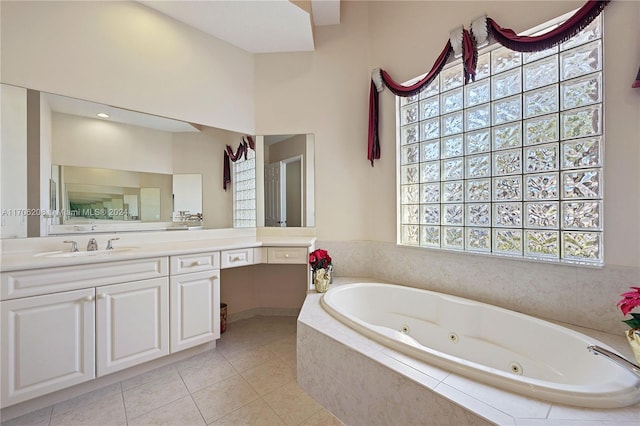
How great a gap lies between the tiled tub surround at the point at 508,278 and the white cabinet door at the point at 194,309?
1.16 metres

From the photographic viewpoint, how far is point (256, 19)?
7.17 ft

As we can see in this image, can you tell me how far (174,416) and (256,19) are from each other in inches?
112

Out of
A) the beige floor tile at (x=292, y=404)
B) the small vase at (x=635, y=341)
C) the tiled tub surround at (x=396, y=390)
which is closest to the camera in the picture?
the tiled tub surround at (x=396, y=390)

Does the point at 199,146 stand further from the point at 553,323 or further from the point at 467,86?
the point at 553,323

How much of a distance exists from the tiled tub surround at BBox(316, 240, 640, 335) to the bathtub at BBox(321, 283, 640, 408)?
0.16 metres

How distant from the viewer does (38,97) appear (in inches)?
66.7

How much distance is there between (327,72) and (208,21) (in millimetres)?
1131

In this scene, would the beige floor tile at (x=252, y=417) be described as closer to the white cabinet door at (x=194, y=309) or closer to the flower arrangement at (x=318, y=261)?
the white cabinet door at (x=194, y=309)

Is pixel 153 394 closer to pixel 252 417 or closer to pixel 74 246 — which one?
pixel 252 417

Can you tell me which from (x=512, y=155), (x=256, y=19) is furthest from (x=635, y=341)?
(x=256, y=19)

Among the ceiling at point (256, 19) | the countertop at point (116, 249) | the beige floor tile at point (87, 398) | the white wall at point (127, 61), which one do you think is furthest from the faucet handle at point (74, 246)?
the ceiling at point (256, 19)

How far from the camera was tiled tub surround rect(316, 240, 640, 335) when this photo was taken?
1393mm

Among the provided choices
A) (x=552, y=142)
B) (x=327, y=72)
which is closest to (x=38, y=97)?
(x=327, y=72)

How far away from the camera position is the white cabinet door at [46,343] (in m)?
1.30
